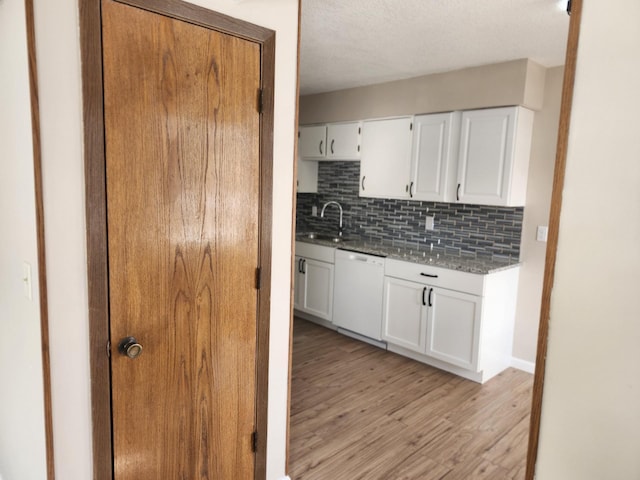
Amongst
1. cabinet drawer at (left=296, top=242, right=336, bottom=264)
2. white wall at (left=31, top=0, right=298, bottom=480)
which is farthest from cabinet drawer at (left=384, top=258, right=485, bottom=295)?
white wall at (left=31, top=0, right=298, bottom=480)

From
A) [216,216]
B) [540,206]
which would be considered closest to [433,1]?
[216,216]

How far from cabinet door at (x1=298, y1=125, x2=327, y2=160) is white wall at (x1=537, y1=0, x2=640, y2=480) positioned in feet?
13.3

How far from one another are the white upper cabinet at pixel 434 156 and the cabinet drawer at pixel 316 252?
997 millimetres

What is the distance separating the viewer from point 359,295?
13.8 feet

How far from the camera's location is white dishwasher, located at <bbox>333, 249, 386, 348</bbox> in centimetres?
406

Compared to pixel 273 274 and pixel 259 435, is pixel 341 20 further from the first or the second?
pixel 259 435

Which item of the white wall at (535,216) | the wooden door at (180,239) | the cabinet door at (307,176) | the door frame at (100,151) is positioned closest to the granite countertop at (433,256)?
the white wall at (535,216)

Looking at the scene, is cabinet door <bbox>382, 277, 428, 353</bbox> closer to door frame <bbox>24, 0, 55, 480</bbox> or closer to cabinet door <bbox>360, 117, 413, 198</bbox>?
cabinet door <bbox>360, 117, 413, 198</bbox>

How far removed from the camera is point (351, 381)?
3.49m

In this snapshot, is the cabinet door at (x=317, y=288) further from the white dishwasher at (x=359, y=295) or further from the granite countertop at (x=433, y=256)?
the granite countertop at (x=433, y=256)

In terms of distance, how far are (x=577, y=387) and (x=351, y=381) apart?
9.12 ft

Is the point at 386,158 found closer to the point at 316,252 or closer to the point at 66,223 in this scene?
the point at 316,252

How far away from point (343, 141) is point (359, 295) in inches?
63.3

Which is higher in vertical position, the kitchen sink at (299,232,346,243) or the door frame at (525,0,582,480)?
the door frame at (525,0,582,480)
